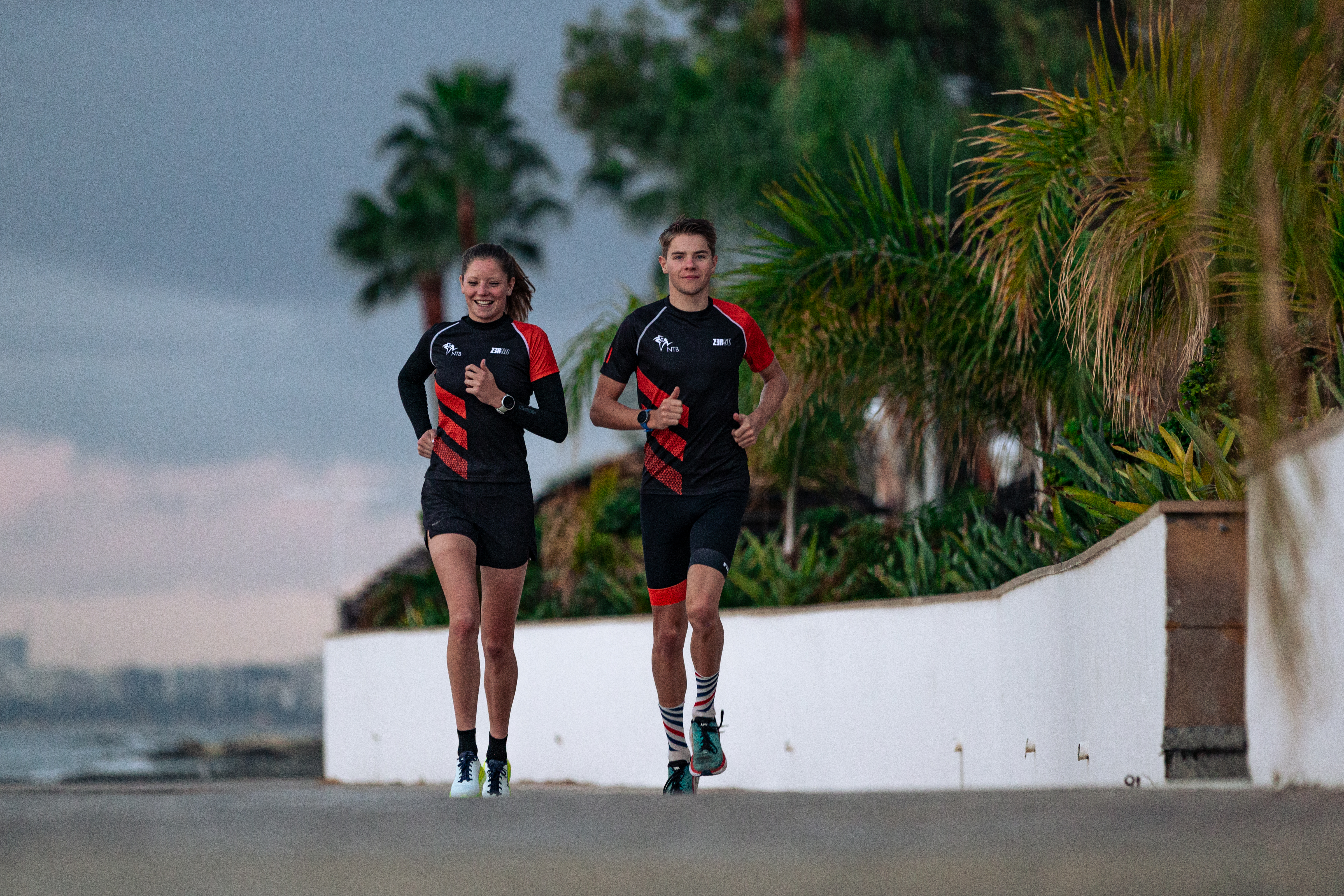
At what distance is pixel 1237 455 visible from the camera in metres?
7.00

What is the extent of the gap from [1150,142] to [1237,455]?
143 centimetres

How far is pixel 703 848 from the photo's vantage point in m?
2.65

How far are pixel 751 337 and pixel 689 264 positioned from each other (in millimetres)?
446

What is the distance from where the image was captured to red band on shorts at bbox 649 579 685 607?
707cm

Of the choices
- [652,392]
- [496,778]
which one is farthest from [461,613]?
[652,392]

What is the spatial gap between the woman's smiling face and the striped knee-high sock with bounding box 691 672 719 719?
182 cm

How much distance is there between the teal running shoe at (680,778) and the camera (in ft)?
22.6

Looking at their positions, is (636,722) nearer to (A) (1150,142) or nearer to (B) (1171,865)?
(A) (1150,142)

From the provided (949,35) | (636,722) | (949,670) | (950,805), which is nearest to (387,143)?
(949,35)

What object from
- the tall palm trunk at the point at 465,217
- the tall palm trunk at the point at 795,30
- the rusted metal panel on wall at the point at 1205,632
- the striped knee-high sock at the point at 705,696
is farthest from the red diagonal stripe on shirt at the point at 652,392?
the tall palm trunk at the point at 465,217

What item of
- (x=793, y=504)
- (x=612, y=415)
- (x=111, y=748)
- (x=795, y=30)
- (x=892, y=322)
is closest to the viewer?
(x=612, y=415)

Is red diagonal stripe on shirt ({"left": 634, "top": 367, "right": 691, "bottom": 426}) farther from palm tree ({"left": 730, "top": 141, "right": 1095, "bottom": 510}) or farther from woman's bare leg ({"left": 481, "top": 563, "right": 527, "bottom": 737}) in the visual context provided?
palm tree ({"left": 730, "top": 141, "right": 1095, "bottom": 510})

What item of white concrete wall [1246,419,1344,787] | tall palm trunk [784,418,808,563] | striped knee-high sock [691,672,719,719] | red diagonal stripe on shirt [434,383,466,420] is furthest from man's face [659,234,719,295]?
tall palm trunk [784,418,808,563]

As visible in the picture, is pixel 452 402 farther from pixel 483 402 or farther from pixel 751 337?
pixel 751 337
